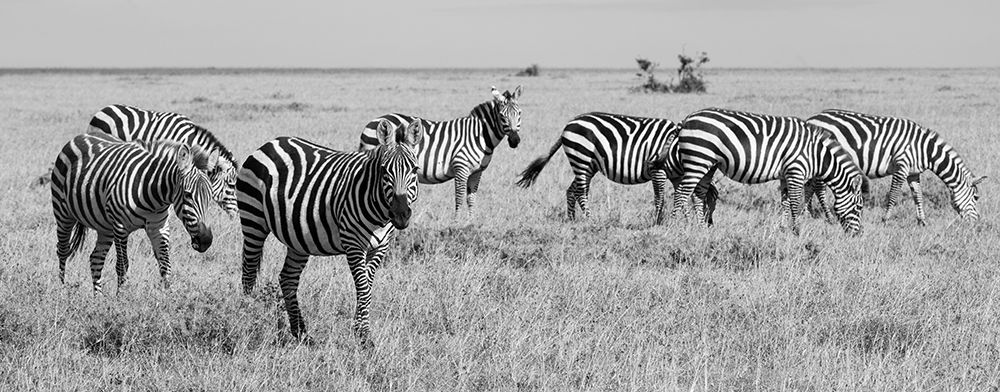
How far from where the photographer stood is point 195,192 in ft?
20.7

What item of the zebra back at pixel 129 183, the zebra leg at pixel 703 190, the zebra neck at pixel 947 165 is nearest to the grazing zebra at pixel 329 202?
the zebra back at pixel 129 183

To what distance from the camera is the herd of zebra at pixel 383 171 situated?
545cm

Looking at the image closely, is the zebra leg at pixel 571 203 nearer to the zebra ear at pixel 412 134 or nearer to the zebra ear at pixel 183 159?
the zebra ear at pixel 183 159

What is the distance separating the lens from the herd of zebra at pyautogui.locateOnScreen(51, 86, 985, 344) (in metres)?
5.45

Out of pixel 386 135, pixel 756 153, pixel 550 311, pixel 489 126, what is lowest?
pixel 550 311

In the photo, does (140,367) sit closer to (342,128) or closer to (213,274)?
(213,274)

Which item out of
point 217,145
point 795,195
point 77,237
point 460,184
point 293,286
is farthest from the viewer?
point 460,184

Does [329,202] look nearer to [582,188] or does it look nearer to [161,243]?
[161,243]

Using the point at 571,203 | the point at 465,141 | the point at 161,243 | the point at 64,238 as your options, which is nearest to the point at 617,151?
the point at 571,203

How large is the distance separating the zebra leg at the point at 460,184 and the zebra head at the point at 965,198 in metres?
5.94

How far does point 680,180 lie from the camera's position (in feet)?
37.7

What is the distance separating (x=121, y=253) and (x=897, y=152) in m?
9.47

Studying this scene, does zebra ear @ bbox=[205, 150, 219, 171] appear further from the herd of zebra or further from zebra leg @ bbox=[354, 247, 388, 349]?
zebra leg @ bbox=[354, 247, 388, 349]

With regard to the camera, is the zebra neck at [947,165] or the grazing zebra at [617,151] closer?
the grazing zebra at [617,151]
